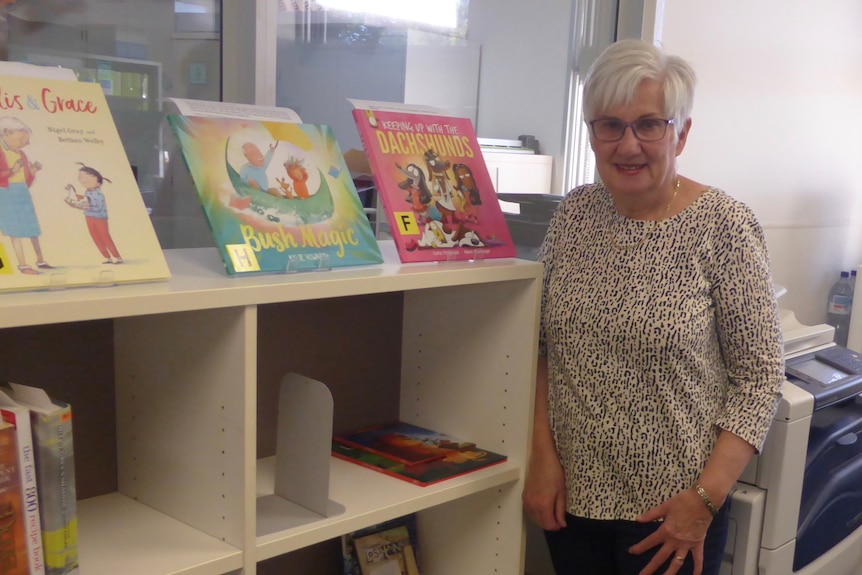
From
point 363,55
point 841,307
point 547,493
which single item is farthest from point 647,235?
point 841,307

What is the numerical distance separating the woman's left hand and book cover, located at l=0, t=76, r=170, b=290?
2.84ft

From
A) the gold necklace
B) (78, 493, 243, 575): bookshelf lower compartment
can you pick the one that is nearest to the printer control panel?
the gold necklace

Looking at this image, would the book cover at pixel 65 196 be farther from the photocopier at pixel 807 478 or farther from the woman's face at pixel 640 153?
the photocopier at pixel 807 478

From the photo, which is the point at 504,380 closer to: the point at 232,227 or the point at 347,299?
the point at 347,299

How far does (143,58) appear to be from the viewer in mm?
1396

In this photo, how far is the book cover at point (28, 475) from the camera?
0.85 m

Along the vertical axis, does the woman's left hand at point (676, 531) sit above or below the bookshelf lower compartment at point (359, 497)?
below

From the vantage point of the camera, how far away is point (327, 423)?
1.16 metres

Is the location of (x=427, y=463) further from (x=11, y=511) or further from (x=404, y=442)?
(x=11, y=511)

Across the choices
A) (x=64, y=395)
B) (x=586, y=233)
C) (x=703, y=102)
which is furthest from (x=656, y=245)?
(x=703, y=102)

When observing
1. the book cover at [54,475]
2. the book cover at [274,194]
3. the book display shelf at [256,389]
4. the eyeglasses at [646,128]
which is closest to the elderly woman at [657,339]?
the eyeglasses at [646,128]

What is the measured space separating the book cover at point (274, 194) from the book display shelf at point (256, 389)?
0.04 meters

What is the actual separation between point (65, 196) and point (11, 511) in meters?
0.35

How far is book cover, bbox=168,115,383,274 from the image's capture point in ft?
3.59
